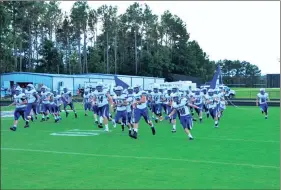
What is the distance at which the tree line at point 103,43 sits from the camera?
59094 mm

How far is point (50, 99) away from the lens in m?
21.4

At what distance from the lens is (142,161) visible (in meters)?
9.72

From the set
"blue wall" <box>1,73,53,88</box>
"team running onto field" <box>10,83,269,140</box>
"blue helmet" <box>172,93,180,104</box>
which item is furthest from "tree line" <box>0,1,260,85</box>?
"blue helmet" <box>172,93,180,104</box>

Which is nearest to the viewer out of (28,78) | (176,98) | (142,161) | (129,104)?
(142,161)

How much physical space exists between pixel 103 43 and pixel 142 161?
62089mm

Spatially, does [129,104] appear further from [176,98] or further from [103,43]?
[103,43]

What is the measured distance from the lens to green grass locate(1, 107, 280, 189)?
7613 millimetres

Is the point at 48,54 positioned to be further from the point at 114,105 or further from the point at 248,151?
the point at 248,151

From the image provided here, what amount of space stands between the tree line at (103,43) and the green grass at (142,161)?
43.5 metres

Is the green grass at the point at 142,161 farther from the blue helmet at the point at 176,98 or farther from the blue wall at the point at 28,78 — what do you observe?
the blue wall at the point at 28,78

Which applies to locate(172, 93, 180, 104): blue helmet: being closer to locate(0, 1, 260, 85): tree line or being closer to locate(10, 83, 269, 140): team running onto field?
locate(10, 83, 269, 140): team running onto field

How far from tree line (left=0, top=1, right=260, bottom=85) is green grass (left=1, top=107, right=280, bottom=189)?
43537mm

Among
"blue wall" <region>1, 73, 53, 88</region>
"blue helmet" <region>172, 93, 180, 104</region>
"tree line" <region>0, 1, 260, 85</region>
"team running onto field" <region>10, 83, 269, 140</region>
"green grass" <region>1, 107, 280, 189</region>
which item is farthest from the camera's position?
"tree line" <region>0, 1, 260, 85</region>

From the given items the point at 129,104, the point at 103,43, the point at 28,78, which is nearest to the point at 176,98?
the point at 129,104
